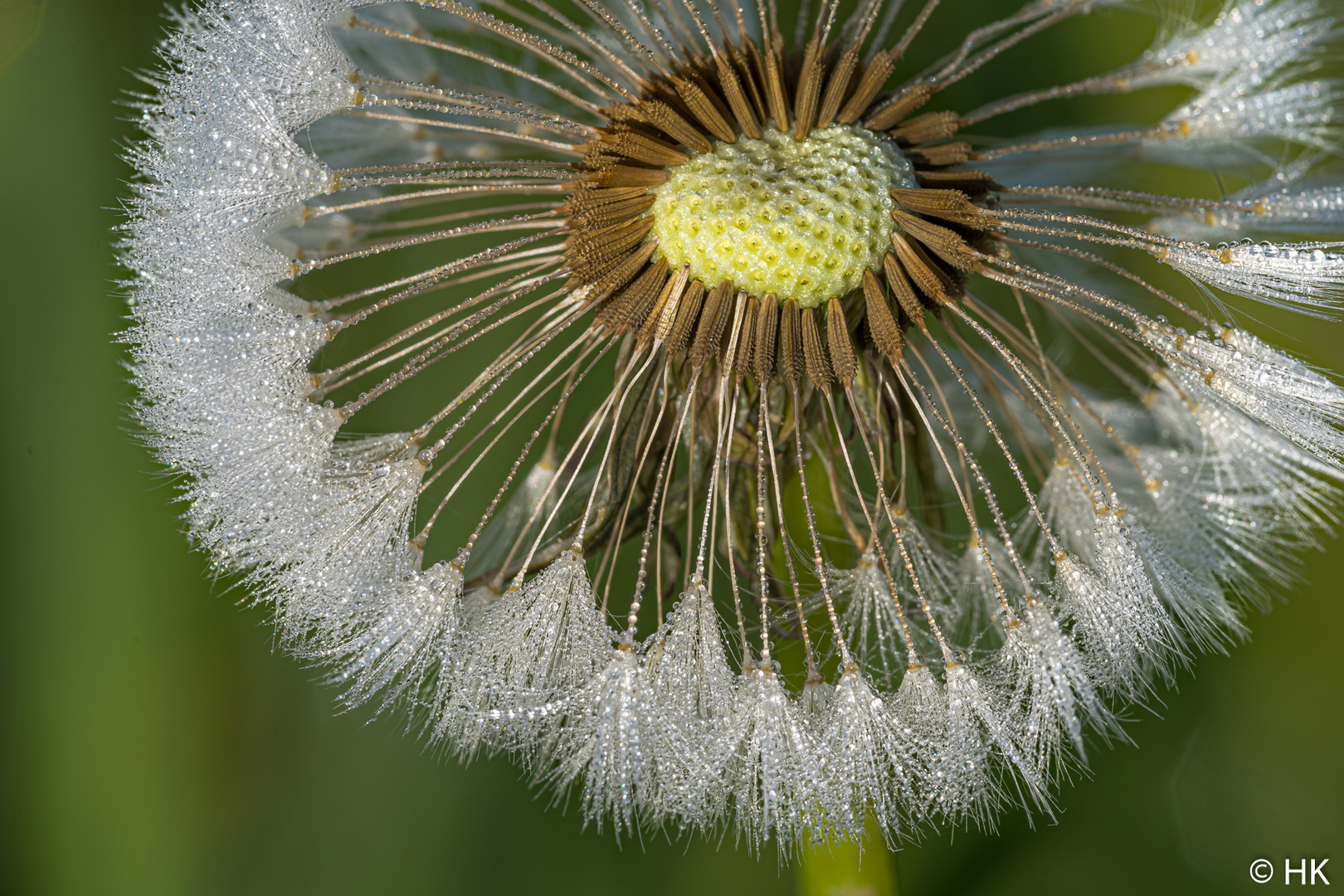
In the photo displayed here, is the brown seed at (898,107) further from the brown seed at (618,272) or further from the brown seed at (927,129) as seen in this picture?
the brown seed at (618,272)

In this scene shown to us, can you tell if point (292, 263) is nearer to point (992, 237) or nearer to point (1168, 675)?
point (992, 237)

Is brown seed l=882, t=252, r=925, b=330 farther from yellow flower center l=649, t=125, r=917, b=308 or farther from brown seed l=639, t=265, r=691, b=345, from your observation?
brown seed l=639, t=265, r=691, b=345

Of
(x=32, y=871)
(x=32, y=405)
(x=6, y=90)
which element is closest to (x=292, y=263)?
(x=32, y=405)

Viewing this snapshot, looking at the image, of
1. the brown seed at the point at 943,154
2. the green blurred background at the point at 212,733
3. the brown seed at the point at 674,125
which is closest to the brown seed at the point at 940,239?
the brown seed at the point at 943,154

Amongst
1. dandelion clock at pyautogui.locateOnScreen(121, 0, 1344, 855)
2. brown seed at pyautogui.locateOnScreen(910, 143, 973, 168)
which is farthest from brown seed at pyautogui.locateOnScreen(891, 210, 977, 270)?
brown seed at pyautogui.locateOnScreen(910, 143, 973, 168)

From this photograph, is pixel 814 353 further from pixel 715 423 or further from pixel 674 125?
pixel 674 125

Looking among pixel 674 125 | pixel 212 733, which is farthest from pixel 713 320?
pixel 212 733
